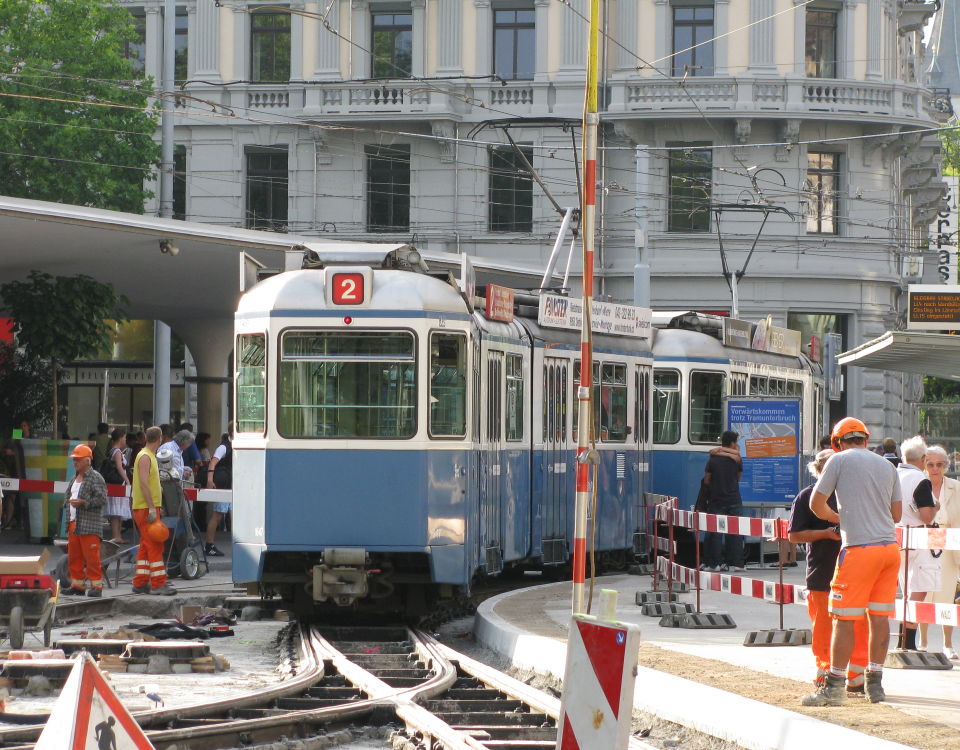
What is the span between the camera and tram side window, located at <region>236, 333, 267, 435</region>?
1420 centimetres

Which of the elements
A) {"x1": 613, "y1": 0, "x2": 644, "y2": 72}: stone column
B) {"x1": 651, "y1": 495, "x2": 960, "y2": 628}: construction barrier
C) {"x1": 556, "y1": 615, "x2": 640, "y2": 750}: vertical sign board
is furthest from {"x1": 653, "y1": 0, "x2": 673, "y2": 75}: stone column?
{"x1": 556, "y1": 615, "x2": 640, "y2": 750}: vertical sign board

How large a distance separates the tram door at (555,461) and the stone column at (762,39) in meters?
24.5

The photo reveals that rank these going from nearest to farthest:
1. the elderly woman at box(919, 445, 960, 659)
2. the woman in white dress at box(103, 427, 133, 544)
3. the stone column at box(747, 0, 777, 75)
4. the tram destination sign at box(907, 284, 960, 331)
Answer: the elderly woman at box(919, 445, 960, 659), the woman in white dress at box(103, 427, 133, 544), the tram destination sign at box(907, 284, 960, 331), the stone column at box(747, 0, 777, 75)

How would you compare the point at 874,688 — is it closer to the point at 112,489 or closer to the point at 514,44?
the point at 112,489

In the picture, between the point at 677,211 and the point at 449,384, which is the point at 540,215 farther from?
the point at 449,384

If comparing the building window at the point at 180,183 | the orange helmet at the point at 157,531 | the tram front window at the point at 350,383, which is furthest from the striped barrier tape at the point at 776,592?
the building window at the point at 180,183

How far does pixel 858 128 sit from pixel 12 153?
19.9 metres

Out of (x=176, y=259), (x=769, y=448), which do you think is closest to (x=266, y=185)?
(x=176, y=259)

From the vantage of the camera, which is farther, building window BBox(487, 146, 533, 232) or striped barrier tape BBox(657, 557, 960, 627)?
building window BBox(487, 146, 533, 232)

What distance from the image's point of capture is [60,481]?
23750 millimetres

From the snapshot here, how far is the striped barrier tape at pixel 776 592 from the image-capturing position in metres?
11.2

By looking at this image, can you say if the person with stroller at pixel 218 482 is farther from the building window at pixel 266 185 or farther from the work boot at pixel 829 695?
the building window at pixel 266 185

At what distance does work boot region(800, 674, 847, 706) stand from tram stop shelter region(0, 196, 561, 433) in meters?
6.67

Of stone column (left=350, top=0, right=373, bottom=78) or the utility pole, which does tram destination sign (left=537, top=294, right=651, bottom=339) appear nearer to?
the utility pole
